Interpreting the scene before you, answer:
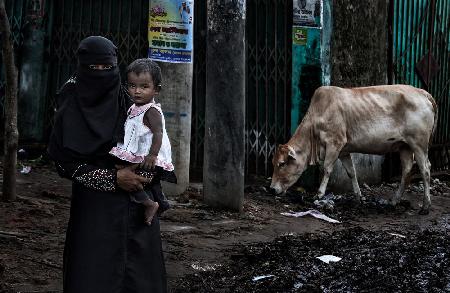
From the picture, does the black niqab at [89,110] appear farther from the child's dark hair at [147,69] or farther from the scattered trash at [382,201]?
the scattered trash at [382,201]

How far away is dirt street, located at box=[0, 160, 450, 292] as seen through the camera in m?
5.04

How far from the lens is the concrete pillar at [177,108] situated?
8180 mm

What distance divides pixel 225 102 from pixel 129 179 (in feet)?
14.3

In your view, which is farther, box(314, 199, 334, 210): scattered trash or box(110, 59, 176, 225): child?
box(314, 199, 334, 210): scattered trash

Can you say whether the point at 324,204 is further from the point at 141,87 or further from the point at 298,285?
the point at 141,87

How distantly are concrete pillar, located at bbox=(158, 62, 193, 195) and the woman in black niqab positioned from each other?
4.67 metres

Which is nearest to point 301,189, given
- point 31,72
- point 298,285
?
point 31,72

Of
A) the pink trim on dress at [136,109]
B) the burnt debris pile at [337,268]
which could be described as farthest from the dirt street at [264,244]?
the pink trim on dress at [136,109]

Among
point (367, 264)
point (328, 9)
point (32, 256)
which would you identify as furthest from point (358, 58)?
point (32, 256)

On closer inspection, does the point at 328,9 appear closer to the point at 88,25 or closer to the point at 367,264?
the point at 88,25

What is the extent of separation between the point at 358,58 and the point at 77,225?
23.0 feet

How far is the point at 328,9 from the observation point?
31.1ft

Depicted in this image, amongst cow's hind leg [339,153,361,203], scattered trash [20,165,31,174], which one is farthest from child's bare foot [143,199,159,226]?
cow's hind leg [339,153,361,203]

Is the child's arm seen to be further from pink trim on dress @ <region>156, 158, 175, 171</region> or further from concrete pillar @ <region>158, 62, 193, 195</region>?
concrete pillar @ <region>158, 62, 193, 195</region>
